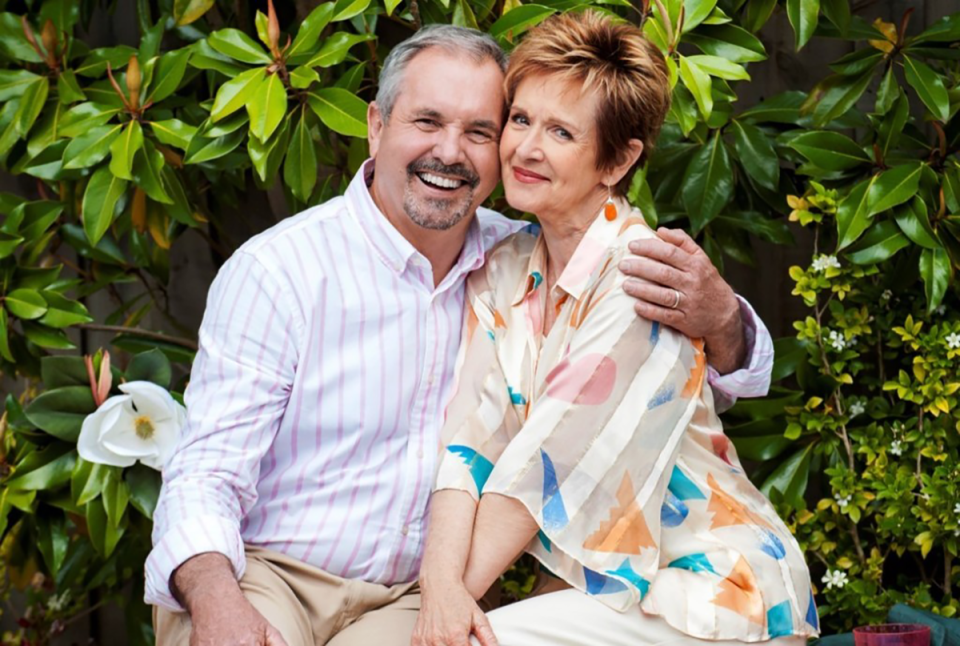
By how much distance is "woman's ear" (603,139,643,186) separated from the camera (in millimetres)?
1986

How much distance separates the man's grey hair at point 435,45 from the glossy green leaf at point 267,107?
29 cm

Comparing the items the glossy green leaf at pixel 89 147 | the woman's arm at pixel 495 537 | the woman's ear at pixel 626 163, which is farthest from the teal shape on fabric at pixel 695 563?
the glossy green leaf at pixel 89 147

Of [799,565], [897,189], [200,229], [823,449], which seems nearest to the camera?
[799,565]

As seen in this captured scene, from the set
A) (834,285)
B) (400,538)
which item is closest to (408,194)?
(400,538)

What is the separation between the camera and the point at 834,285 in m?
2.59

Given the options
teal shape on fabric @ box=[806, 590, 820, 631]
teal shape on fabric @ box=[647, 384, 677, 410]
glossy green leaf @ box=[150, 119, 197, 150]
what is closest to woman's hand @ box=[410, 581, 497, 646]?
teal shape on fabric @ box=[647, 384, 677, 410]

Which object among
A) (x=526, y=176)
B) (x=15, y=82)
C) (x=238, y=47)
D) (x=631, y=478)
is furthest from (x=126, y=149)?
(x=631, y=478)

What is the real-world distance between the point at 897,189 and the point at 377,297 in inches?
43.4

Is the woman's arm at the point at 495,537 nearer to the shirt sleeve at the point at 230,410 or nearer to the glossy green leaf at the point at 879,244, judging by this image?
the shirt sleeve at the point at 230,410

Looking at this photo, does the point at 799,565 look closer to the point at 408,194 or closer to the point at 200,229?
the point at 408,194

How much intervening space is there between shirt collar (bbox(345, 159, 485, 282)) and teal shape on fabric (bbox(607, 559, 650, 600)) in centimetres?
63

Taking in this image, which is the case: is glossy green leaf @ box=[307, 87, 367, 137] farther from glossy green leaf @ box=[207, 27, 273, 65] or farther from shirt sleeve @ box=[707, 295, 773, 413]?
shirt sleeve @ box=[707, 295, 773, 413]

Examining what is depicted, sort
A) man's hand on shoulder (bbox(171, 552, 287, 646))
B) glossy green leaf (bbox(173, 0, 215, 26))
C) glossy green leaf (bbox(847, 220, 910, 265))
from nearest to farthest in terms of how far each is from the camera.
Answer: man's hand on shoulder (bbox(171, 552, 287, 646)), glossy green leaf (bbox(847, 220, 910, 265)), glossy green leaf (bbox(173, 0, 215, 26))

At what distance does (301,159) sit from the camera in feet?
8.31
